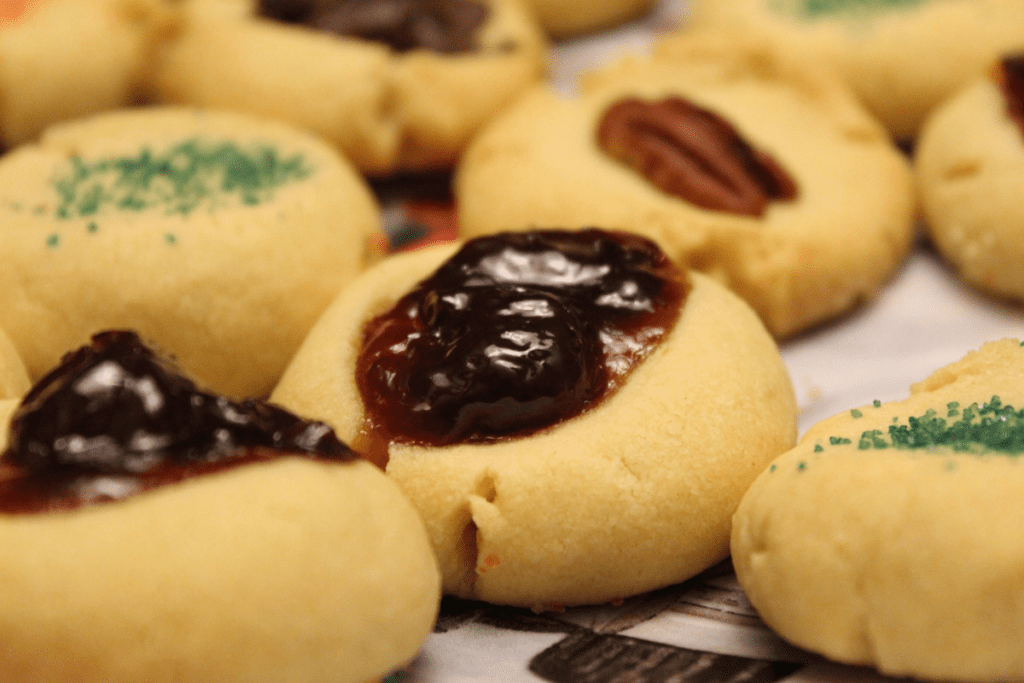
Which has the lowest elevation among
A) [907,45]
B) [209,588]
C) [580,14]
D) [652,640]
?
[652,640]

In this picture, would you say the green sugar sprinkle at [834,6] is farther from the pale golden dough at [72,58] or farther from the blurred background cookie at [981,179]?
the pale golden dough at [72,58]

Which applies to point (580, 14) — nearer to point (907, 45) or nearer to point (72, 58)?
point (907, 45)

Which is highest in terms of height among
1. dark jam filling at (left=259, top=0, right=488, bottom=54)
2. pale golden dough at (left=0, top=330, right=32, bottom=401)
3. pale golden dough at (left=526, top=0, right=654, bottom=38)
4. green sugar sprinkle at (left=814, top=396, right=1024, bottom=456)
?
pale golden dough at (left=526, top=0, right=654, bottom=38)

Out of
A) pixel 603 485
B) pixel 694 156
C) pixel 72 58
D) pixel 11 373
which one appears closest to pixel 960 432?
pixel 603 485

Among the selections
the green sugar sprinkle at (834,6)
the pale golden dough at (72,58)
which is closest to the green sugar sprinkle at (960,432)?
the green sugar sprinkle at (834,6)

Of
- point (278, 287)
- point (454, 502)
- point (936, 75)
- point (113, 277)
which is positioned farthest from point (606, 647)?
point (936, 75)

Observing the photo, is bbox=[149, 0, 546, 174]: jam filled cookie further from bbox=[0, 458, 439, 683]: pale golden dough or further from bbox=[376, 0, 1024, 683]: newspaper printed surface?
bbox=[0, 458, 439, 683]: pale golden dough

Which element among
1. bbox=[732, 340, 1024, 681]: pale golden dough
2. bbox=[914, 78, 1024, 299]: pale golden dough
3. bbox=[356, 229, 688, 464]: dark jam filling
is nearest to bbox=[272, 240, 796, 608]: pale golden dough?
bbox=[356, 229, 688, 464]: dark jam filling
